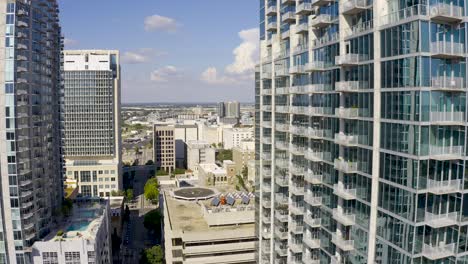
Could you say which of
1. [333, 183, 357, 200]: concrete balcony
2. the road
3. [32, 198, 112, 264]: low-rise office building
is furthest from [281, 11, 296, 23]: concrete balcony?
the road

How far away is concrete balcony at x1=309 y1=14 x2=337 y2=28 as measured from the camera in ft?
122

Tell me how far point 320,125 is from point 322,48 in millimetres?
7904

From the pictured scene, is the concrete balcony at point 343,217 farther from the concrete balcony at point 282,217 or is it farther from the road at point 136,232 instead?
the road at point 136,232

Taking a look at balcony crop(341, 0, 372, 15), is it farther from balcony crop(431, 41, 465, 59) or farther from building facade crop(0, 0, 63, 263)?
building facade crop(0, 0, 63, 263)

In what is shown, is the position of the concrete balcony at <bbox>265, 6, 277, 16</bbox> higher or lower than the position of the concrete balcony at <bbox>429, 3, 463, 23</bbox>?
higher

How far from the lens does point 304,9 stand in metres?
41.7

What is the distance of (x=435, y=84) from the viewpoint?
25781 millimetres

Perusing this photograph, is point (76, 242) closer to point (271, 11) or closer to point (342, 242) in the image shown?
point (342, 242)

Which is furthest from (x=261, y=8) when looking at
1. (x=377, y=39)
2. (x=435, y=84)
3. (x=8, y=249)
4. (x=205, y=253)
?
(x=8, y=249)

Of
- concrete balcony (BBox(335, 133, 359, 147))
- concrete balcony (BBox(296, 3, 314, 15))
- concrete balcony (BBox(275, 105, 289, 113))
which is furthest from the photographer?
concrete balcony (BBox(275, 105, 289, 113))

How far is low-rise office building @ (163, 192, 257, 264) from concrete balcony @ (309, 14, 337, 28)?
4309cm

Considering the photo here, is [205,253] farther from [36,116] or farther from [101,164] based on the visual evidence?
[101,164]

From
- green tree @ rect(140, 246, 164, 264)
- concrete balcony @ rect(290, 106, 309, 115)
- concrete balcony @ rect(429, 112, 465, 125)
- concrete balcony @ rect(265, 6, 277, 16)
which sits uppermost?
concrete balcony @ rect(265, 6, 277, 16)

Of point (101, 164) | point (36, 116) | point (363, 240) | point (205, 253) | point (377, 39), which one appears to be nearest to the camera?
point (377, 39)
